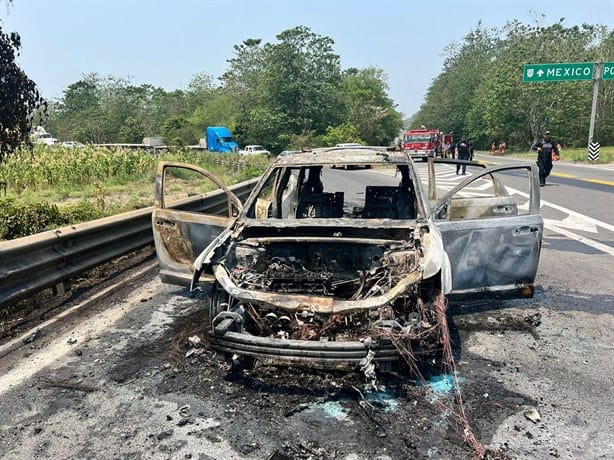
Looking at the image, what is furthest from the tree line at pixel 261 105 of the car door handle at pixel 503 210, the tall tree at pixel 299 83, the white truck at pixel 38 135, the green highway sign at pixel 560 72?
the car door handle at pixel 503 210

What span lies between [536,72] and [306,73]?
26676 mm

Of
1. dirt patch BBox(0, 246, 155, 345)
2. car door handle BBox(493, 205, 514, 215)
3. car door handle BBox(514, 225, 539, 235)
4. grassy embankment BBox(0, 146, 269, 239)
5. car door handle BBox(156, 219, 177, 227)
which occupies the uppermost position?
car door handle BBox(493, 205, 514, 215)

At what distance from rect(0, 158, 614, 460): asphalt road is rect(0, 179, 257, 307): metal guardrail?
46cm

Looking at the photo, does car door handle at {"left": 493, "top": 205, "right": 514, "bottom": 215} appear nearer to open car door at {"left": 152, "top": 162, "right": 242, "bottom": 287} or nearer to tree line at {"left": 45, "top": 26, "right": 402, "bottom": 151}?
open car door at {"left": 152, "top": 162, "right": 242, "bottom": 287}

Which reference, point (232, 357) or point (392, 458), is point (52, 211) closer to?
point (232, 357)

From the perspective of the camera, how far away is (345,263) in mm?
4402

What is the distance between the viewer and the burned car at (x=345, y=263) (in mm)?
3229

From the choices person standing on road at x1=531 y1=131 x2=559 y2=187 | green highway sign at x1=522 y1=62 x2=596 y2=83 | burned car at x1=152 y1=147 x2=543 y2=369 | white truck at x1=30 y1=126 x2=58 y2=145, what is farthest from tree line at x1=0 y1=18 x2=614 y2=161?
burned car at x1=152 y1=147 x2=543 y2=369

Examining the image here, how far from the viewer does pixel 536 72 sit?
26484 mm

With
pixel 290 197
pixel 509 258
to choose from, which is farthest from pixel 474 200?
pixel 290 197

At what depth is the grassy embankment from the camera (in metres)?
7.13

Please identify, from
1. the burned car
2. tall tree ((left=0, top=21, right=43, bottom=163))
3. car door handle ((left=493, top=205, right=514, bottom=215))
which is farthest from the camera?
tall tree ((left=0, top=21, right=43, bottom=163))

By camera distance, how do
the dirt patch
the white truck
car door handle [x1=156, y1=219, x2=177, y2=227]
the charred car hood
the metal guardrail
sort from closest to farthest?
1. the charred car hood
2. the metal guardrail
3. the dirt patch
4. car door handle [x1=156, y1=219, x2=177, y2=227]
5. the white truck

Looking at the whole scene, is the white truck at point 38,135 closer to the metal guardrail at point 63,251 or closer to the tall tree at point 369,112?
the metal guardrail at point 63,251
